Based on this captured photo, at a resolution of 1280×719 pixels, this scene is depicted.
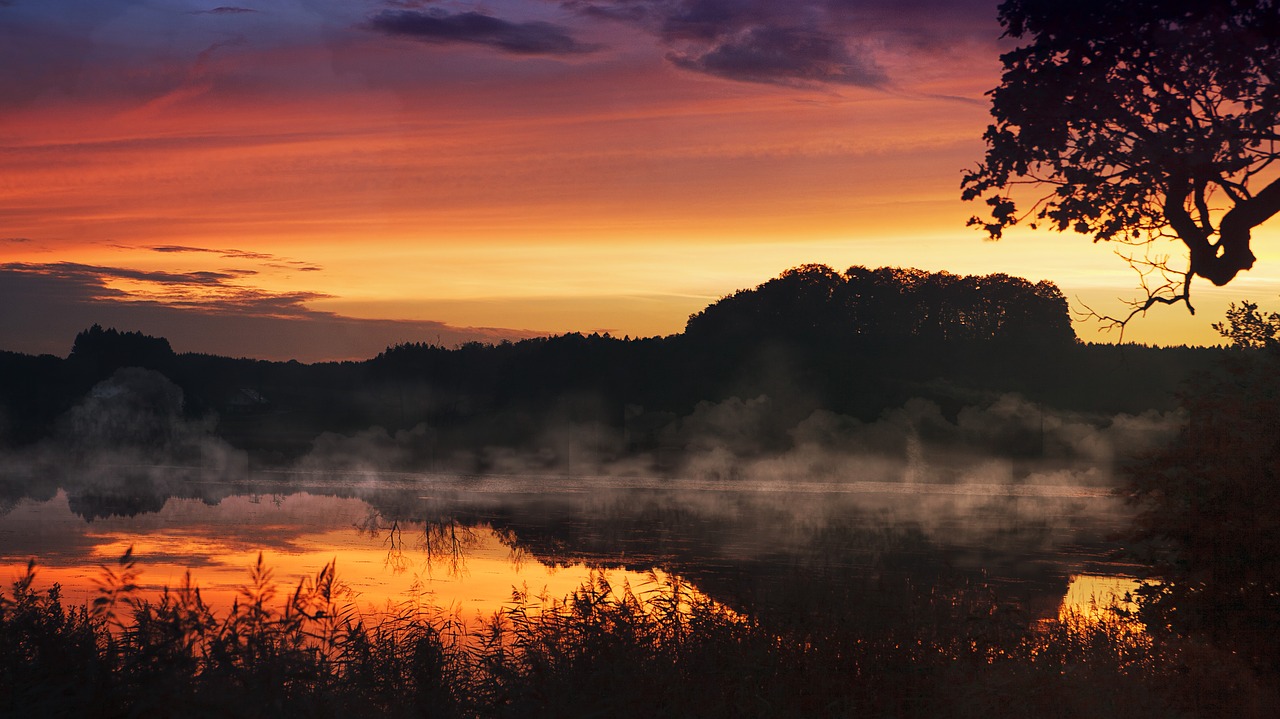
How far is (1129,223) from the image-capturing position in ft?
56.2

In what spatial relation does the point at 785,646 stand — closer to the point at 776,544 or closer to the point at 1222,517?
the point at 1222,517

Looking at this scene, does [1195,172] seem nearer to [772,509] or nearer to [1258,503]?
[1258,503]

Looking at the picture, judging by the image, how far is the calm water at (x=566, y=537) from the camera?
34438mm

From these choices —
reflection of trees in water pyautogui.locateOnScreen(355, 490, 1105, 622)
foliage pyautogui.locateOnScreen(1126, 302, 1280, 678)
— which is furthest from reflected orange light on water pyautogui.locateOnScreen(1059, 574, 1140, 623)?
foliage pyautogui.locateOnScreen(1126, 302, 1280, 678)

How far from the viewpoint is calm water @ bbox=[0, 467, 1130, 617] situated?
3444cm

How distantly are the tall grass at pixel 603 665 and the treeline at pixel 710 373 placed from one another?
7892 centimetres

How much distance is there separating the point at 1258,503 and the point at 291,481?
80086 millimetres

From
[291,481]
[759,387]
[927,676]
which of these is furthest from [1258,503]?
[759,387]

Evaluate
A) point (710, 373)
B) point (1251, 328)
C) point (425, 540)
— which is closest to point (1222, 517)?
point (1251, 328)

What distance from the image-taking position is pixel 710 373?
109 metres

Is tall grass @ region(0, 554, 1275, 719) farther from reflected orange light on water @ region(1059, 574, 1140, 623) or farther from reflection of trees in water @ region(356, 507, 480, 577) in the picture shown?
reflection of trees in water @ region(356, 507, 480, 577)

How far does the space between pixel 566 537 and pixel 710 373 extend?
6040cm

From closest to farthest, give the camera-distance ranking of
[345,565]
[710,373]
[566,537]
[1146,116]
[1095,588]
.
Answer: [1146,116]
[1095,588]
[345,565]
[566,537]
[710,373]

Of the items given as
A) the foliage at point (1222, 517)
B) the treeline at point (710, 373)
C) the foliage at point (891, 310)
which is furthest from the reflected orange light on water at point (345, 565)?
the foliage at point (891, 310)
